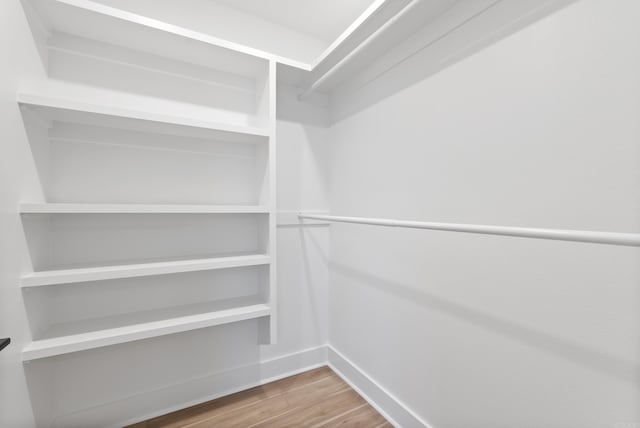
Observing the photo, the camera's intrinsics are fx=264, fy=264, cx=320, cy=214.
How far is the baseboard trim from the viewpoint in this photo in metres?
1.33

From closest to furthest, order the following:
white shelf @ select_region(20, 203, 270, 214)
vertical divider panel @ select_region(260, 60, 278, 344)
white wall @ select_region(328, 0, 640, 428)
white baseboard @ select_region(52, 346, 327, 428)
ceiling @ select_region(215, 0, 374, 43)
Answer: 1. white wall @ select_region(328, 0, 640, 428)
2. white shelf @ select_region(20, 203, 270, 214)
3. white baseboard @ select_region(52, 346, 327, 428)
4. vertical divider panel @ select_region(260, 60, 278, 344)
5. ceiling @ select_region(215, 0, 374, 43)

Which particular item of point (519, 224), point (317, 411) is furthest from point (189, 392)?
point (519, 224)

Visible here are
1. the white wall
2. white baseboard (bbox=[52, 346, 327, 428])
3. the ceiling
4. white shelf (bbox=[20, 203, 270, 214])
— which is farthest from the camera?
the ceiling

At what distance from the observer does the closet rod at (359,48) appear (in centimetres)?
113

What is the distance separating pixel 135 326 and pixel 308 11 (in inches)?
80.6

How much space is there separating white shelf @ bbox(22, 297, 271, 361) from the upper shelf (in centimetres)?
96

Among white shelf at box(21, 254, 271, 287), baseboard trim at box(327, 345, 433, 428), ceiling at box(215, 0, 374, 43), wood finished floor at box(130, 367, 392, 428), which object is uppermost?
ceiling at box(215, 0, 374, 43)

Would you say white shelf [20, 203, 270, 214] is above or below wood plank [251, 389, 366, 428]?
above

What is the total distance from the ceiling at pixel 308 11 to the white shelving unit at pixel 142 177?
17.0 inches

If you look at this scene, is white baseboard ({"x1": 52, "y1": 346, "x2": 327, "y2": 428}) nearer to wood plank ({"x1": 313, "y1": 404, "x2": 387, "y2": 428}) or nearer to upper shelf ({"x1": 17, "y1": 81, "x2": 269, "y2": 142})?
wood plank ({"x1": 313, "y1": 404, "x2": 387, "y2": 428})

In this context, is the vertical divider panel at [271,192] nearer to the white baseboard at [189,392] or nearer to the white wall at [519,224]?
the white baseboard at [189,392]

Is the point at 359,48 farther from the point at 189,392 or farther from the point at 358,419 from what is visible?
the point at 189,392

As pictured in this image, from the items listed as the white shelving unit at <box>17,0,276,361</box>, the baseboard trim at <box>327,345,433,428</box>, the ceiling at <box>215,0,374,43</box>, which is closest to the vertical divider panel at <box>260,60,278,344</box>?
the white shelving unit at <box>17,0,276,361</box>

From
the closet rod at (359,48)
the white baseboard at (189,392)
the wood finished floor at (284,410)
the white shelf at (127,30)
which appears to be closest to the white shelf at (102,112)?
the white shelf at (127,30)
